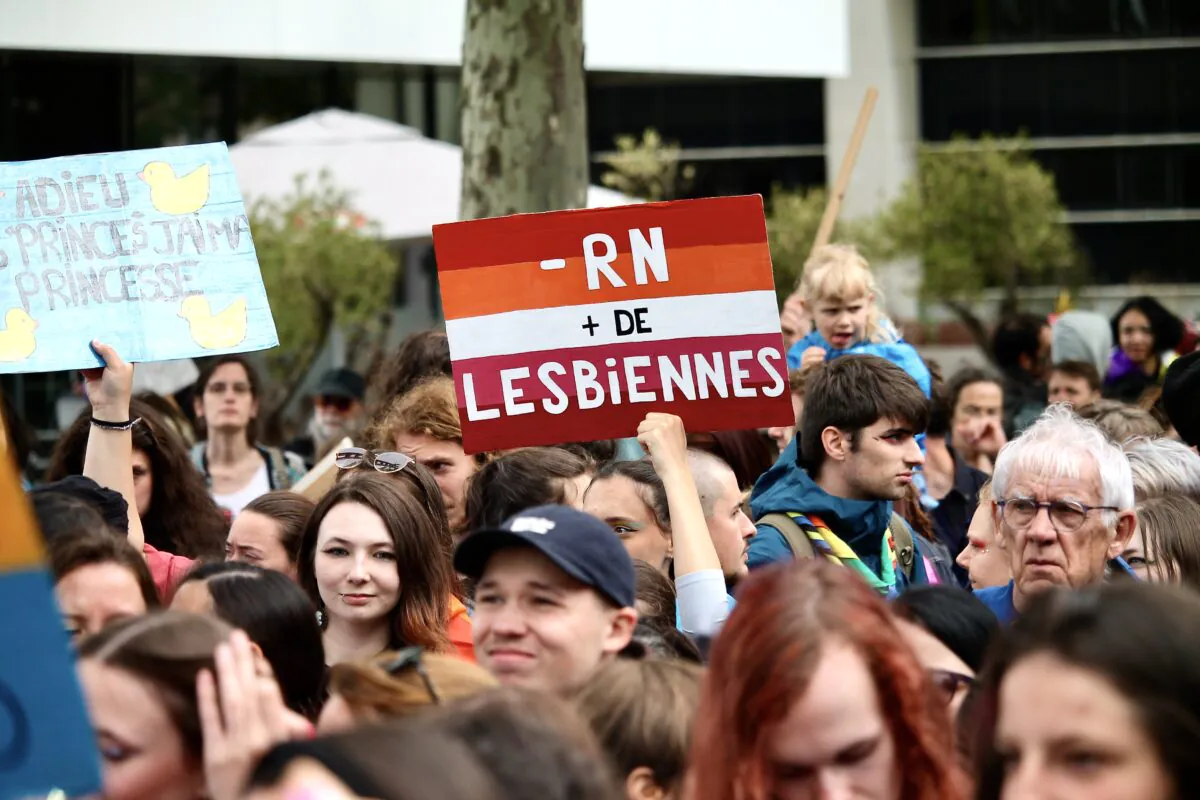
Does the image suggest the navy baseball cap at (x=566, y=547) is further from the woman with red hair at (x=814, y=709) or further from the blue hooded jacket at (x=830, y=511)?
the blue hooded jacket at (x=830, y=511)

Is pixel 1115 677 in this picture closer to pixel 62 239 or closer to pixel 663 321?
pixel 663 321

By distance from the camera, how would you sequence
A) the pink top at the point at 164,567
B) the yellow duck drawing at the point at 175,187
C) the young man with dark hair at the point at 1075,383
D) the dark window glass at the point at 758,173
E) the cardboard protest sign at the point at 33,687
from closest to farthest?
the cardboard protest sign at the point at 33,687, the pink top at the point at 164,567, the yellow duck drawing at the point at 175,187, the young man with dark hair at the point at 1075,383, the dark window glass at the point at 758,173

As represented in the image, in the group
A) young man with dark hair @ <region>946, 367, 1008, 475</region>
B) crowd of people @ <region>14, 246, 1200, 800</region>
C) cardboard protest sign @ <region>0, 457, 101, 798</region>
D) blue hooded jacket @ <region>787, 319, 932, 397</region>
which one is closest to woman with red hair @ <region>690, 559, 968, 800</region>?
crowd of people @ <region>14, 246, 1200, 800</region>

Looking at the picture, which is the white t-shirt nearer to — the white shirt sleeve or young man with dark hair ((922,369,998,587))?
young man with dark hair ((922,369,998,587))

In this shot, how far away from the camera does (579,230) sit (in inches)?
222

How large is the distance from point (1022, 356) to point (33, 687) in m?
9.89

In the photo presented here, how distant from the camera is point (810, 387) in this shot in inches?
235

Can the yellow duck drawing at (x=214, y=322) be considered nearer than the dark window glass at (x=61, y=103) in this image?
Yes

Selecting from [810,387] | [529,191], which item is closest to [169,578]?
[810,387]

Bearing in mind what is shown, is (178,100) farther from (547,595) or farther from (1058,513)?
(547,595)

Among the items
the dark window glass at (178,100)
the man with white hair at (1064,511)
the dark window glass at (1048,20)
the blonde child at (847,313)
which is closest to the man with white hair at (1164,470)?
the man with white hair at (1064,511)

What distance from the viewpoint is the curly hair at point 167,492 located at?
651cm

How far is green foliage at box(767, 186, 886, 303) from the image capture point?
137 ft

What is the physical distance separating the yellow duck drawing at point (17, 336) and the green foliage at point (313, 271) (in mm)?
18337
